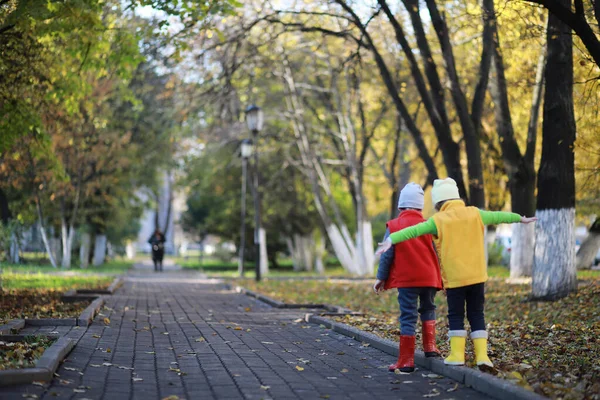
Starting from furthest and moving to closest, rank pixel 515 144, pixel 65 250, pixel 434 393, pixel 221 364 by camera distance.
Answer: pixel 65 250, pixel 515 144, pixel 221 364, pixel 434 393

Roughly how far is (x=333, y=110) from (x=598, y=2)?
2318cm

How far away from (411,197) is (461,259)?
35.1 inches

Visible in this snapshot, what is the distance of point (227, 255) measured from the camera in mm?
55250

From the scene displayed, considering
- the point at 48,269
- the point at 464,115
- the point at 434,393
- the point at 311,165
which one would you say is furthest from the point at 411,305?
the point at 48,269

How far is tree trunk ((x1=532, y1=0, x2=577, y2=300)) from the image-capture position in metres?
14.5

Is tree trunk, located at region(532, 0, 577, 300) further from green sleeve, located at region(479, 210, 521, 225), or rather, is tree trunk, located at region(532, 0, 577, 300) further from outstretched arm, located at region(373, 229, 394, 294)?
outstretched arm, located at region(373, 229, 394, 294)

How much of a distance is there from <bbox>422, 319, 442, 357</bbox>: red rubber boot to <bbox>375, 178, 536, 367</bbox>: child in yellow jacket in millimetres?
560

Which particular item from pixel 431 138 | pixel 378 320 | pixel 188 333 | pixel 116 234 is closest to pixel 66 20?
pixel 188 333

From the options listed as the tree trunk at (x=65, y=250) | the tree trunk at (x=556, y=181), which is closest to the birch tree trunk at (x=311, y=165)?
the tree trunk at (x=65, y=250)

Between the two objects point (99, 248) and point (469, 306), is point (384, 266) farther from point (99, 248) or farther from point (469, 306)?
point (99, 248)

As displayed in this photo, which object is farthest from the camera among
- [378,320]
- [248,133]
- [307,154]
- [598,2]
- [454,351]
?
[248,133]

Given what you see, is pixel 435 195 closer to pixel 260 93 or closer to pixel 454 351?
pixel 454 351

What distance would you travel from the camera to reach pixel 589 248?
26.1 meters

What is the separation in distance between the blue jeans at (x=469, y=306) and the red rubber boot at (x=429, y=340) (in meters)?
0.65
